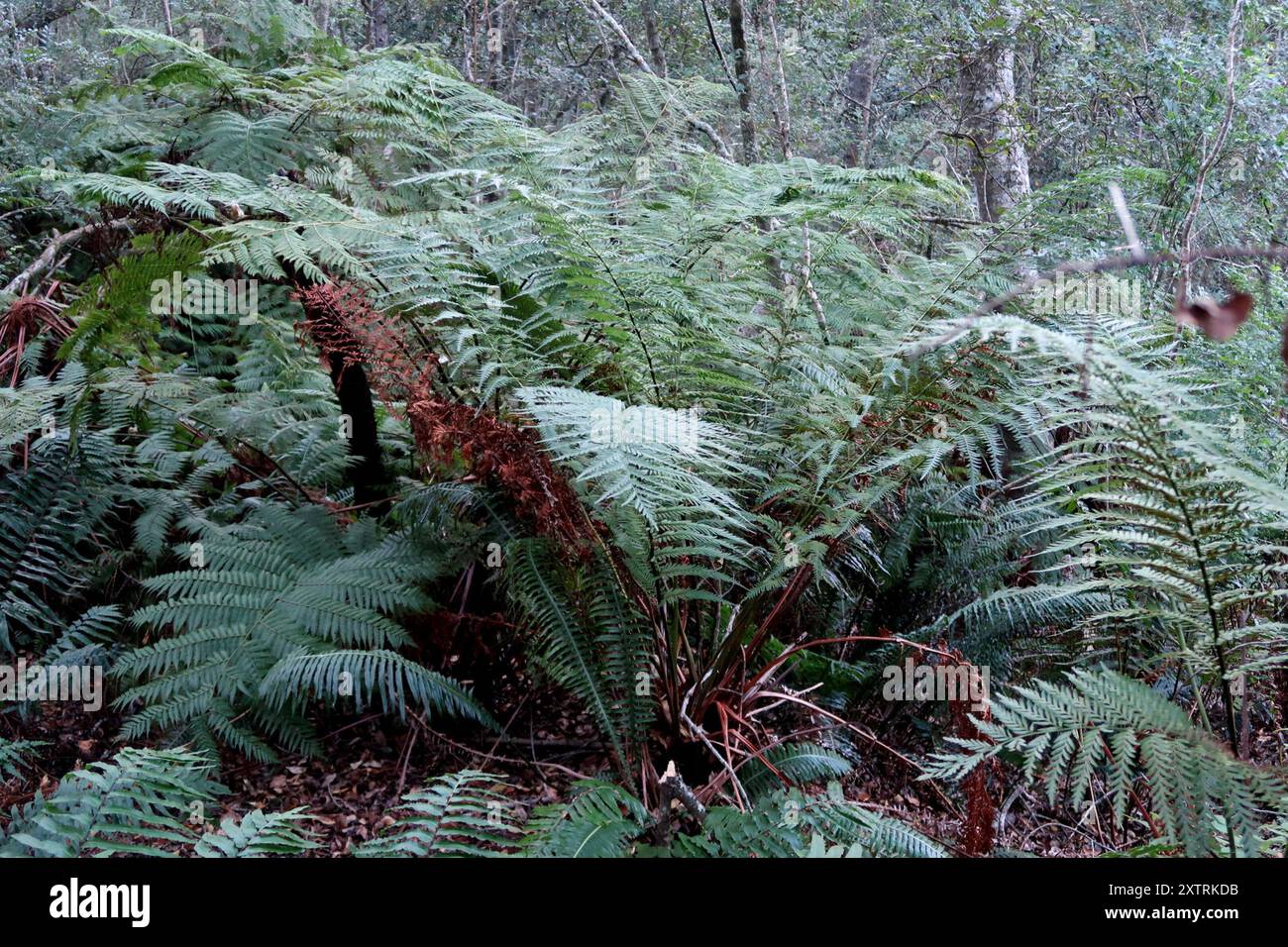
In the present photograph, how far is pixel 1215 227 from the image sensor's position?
513cm

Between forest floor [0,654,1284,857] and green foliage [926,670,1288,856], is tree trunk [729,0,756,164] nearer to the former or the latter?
forest floor [0,654,1284,857]

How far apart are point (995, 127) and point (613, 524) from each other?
4411 mm

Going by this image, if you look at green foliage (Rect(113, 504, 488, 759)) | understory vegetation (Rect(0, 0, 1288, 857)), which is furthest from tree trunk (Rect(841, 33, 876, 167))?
green foliage (Rect(113, 504, 488, 759))

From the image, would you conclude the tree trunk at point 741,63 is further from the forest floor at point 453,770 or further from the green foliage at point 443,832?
the green foliage at point 443,832

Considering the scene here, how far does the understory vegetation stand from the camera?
177 centimetres

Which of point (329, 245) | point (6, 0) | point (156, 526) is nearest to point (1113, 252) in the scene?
point (329, 245)

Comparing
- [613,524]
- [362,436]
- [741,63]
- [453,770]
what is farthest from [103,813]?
[741,63]

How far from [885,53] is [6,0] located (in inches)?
253

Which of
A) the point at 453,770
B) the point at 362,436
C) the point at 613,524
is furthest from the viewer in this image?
the point at 362,436

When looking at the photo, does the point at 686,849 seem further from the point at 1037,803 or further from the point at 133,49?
the point at 133,49

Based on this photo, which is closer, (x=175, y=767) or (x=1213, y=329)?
(x=1213, y=329)

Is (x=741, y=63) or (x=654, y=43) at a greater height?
(x=654, y=43)

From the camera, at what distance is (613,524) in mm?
2160

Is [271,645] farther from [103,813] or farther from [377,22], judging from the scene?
[377,22]
